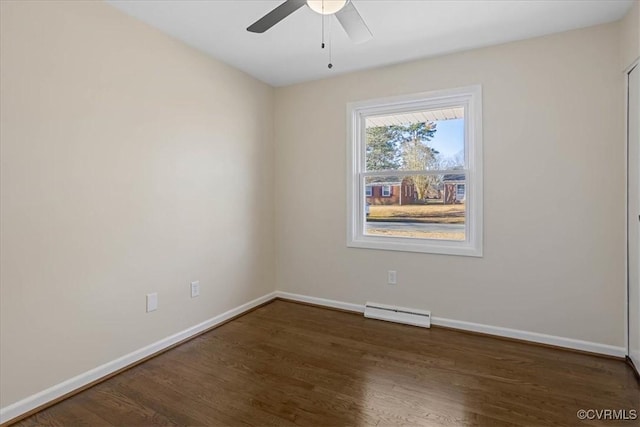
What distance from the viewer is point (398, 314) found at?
3.12 m

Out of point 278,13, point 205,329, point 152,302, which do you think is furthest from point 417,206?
point 152,302

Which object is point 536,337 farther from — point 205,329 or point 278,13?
point 278,13

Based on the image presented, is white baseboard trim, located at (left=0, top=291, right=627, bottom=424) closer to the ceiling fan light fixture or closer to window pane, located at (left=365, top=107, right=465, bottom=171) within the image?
window pane, located at (left=365, top=107, right=465, bottom=171)

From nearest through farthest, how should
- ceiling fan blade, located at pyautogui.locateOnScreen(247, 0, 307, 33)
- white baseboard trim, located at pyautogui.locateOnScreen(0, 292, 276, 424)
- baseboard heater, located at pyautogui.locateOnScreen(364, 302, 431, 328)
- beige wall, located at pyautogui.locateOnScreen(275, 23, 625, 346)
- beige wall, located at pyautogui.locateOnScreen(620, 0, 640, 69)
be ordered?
1. ceiling fan blade, located at pyautogui.locateOnScreen(247, 0, 307, 33)
2. white baseboard trim, located at pyautogui.locateOnScreen(0, 292, 276, 424)
3. beige wall, located at pyautogui.locateOnScreen(620, 0, 640, 69)
4. beige wall, located at pyautogui.locateOnScreen(275, 23, 625, 346)
5. baseboard heater, located at pyautogui.locateOnScreen(364, 302, 431, 328)

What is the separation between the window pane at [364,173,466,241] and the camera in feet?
9.86

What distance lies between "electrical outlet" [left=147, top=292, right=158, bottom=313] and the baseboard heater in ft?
6.29

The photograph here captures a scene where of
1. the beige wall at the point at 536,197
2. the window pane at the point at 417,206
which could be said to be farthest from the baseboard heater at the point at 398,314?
the window pane at the point at 417,206

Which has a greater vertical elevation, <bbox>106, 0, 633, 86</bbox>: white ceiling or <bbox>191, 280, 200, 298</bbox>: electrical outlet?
<bbox>106, 0, 633, 86</bbox>: white ceiling

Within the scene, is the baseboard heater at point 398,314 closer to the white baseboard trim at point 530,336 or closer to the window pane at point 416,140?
the white baseboard trim at point 530,336

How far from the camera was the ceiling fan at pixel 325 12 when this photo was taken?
1617mm

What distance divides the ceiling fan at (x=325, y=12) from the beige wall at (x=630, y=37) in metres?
1.78


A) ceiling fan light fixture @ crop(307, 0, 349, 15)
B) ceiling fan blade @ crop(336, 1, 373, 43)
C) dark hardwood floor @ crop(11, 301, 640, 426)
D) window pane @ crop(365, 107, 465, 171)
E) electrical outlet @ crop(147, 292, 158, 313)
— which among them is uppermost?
ceiling fan light fixture @ crop(307, 0, 349, 15)

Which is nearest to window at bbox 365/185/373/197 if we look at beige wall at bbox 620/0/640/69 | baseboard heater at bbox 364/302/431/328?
baseboard heater at bbox 364/302/431/328

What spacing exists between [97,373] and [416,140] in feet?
10.5
